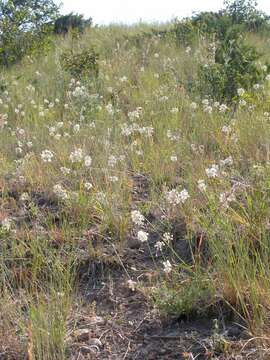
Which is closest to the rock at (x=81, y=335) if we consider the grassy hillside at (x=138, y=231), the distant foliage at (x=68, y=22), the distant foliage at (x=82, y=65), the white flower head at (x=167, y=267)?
the grassy hillside at (x=138, y=231)

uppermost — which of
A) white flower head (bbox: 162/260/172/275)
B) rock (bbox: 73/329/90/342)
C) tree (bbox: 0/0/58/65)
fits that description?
tree (bbox: 0/0/58/65)

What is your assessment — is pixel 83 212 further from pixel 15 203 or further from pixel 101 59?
pixel 101 59

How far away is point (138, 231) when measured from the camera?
3.20 meters

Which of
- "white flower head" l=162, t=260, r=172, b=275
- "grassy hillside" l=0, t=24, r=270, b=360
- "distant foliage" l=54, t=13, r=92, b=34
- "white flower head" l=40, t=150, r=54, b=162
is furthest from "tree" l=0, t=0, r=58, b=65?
"white flower head" l=162, t=260, r=172, b=275

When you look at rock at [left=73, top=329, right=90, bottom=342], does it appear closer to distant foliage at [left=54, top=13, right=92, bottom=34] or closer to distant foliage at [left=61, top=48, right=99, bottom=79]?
distant foliage at [left=61, top=48, right=99, bottom=79]

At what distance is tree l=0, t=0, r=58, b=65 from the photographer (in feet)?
30.8

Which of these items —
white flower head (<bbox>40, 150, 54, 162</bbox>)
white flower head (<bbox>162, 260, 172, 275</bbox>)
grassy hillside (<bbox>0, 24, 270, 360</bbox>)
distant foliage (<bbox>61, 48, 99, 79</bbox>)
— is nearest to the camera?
grassy hillside (<bbox>0, 24, 270, 360</bbox>)

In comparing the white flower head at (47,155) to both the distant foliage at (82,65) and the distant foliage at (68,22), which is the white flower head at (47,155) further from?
the distant foliage at (68,22)

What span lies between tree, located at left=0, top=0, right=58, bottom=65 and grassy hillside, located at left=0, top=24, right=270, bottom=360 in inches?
162

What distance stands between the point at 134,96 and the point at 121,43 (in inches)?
142

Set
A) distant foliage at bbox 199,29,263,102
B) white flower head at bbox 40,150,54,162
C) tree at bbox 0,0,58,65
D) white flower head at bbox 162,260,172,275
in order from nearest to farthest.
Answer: white flower head at bbox 162,260,172,275 < white flower head at bbox 40,150,54,162 < distant foliage at bbox 199,29,263,102 < tree at bbox 0,0,58,65

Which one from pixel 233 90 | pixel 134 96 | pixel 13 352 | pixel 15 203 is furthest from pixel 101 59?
pixel 13 352

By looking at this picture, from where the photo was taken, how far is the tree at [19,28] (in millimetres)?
9398

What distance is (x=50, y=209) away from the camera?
145 inches
